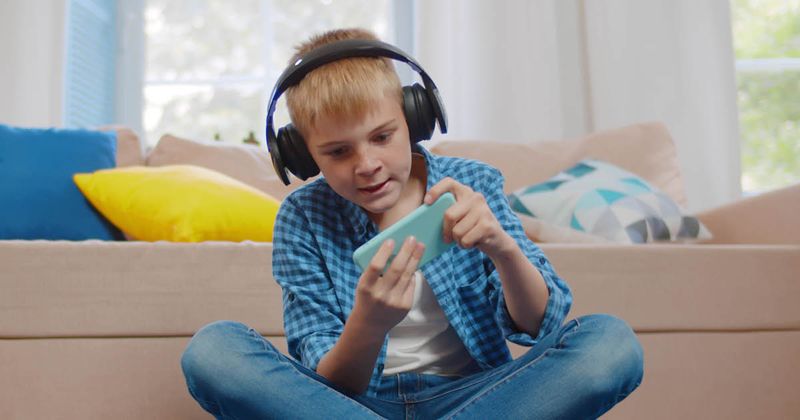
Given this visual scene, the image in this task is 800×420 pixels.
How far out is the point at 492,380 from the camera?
93 centimetres

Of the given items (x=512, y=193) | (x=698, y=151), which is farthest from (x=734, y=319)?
(x=698, y=151)

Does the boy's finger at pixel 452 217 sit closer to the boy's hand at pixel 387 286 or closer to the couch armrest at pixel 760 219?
the boy's hand at pixel 387 286

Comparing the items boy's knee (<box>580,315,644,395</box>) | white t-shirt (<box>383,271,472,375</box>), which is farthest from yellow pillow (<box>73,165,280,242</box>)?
boy's knee (<box>580,315,644,395</box>)

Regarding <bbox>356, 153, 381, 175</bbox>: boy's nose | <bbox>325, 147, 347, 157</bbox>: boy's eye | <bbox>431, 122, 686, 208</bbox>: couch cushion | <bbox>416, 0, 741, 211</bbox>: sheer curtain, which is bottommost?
<bbox>356, 153, 381, 175</bbox>: boy's nose

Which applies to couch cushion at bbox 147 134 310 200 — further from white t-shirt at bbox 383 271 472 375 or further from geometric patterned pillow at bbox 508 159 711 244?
white t-shirt at bbox 383 271 472 375

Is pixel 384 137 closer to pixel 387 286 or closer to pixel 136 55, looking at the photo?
pixel 387 286

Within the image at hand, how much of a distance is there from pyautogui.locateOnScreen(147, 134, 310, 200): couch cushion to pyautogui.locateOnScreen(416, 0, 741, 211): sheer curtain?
82 centimetres

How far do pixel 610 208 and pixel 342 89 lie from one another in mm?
1085

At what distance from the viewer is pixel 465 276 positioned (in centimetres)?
106

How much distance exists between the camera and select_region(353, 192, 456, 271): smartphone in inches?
33.2

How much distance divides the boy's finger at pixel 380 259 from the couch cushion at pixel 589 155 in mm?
1370

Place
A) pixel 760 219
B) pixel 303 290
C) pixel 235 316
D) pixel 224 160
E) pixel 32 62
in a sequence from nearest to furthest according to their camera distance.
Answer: pixel 303 290
pixel 235 316
pixel 760 219
pixel 224 160
pixel 32 62

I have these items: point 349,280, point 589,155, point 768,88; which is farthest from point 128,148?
point 768,88

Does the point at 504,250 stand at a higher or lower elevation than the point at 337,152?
lower
